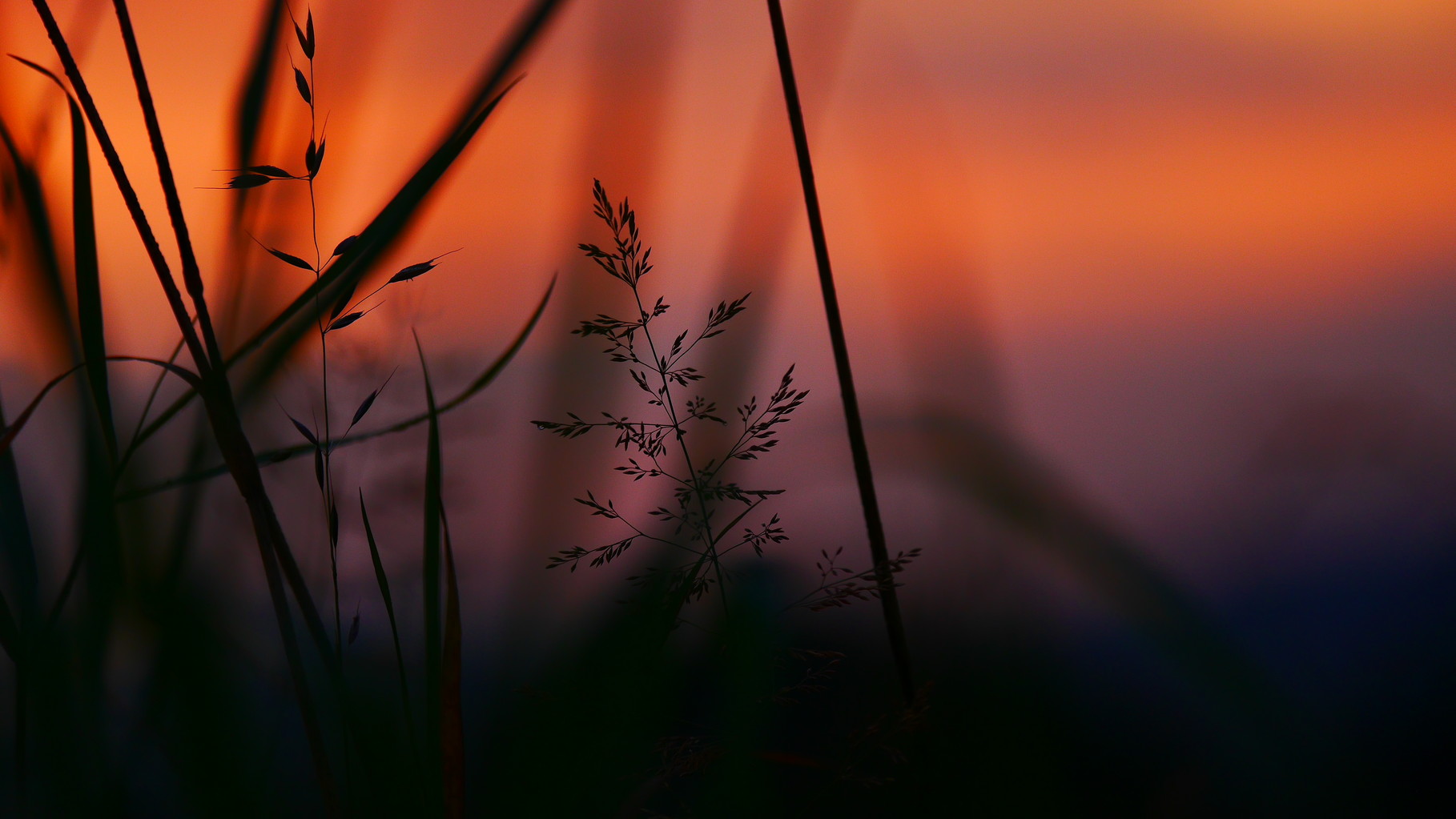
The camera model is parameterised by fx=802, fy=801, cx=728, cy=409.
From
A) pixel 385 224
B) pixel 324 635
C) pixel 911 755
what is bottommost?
pixel 911 755

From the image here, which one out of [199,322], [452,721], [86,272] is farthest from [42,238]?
[452,721]

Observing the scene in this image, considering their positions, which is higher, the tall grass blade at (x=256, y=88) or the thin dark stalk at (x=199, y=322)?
the tall grass blade at (x=256, y=88)

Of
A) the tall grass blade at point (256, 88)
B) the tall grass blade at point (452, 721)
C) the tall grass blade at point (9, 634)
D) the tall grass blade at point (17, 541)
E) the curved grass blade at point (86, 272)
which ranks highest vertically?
the tall grass blade at point (256, 88)

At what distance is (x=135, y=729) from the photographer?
414 mm

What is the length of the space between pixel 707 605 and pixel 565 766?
0.42 ft

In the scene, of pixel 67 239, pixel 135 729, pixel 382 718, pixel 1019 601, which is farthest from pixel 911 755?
pixel 67 239

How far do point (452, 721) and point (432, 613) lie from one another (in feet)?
0.15

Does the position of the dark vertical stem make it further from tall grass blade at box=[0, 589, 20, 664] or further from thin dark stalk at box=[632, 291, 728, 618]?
tall grass blade at box=[0, 589, 20, 664]

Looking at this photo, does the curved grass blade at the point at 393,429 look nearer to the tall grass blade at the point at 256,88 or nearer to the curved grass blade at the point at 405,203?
the curved grass blade at the point at 405,203

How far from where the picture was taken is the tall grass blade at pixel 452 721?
342mm

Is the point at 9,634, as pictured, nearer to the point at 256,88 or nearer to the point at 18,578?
the point at 18,578

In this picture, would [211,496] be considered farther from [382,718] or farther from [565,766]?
[565,766]

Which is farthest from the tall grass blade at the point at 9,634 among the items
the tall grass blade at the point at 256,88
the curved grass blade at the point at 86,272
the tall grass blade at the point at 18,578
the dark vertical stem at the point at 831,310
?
the dark vertical stem at the point at 831,310

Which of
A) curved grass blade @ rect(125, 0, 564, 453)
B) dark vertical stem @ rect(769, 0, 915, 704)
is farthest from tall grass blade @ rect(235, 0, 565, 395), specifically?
dark vertical stem @ rect(769, 0, 915, 704)
